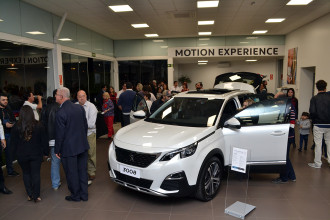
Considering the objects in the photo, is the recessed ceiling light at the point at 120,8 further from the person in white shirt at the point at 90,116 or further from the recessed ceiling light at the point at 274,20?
the recessed ceiling light at the point at 274,20

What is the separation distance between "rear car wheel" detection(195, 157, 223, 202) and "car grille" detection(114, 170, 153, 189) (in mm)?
699

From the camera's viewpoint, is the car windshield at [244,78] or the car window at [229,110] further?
the car windshield at [244,78]

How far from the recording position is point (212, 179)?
3.85m

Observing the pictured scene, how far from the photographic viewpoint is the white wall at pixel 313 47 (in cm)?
856

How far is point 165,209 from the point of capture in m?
3.67

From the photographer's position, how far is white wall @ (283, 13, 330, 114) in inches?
337

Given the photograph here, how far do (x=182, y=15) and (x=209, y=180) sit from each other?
625 cm

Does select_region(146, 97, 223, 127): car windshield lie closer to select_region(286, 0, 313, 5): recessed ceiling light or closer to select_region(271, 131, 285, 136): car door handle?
select_region(271, 131, 285, 136): car door handle

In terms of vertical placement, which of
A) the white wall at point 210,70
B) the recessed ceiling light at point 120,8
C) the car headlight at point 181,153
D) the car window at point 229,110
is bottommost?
the car headlight at point 181,153

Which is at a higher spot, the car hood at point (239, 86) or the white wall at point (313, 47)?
the white wall at point (313, 47)

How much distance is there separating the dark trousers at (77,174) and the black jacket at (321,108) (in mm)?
4456

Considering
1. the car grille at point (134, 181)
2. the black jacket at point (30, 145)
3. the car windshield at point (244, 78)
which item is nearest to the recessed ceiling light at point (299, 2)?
the car windshield at point (244, 78)

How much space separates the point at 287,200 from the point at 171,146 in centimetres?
202

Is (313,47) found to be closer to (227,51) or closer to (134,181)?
(227,51)
